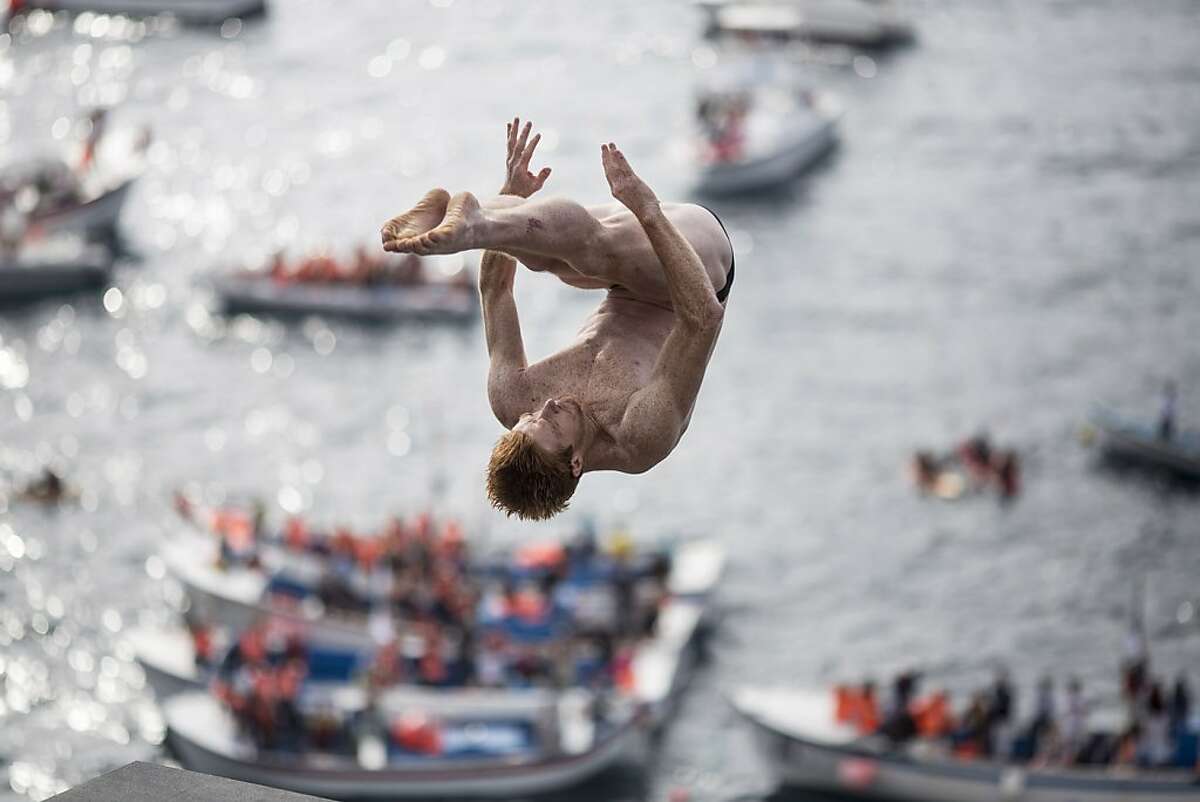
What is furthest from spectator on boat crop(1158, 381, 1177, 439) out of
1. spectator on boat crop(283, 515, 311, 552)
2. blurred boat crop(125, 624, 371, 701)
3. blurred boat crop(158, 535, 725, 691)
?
blurred boat crop(125, 624, 371, 701)

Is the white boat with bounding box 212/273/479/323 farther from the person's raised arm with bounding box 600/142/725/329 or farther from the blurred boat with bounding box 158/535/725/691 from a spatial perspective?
the person's raised arm with bounding box 600/142/725/329

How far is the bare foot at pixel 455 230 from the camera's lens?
9.38m

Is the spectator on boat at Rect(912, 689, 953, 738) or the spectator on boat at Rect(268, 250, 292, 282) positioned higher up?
the spectator on boat at Rect(912, 689, 953, 738)

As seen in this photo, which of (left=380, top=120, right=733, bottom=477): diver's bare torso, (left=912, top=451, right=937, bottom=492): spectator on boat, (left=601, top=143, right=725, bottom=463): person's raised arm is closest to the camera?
(left=380, top=120, right=733, bottom=477): diver's bare torso

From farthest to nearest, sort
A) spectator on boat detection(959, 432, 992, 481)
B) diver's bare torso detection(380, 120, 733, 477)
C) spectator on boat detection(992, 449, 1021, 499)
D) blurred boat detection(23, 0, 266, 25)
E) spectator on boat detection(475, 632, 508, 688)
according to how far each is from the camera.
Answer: blurred boat detection(23, 0, 266, 25)
spectator on boat detection(959, 432, 992, 481)
spectator on boat detection(992, 449, 1021, 499)
spectator on boat detection(475, 632, 508, 688)
diver's bare torso detection(380, 120, 733, 477)

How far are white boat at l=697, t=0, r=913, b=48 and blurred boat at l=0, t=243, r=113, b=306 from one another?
29.3m

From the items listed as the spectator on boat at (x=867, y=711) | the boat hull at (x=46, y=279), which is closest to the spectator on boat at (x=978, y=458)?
the spectator on boat at (x=867, y=711)

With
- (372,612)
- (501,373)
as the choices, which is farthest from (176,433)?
(501,373)

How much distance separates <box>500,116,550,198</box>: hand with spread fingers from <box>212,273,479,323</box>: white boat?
4307 cm

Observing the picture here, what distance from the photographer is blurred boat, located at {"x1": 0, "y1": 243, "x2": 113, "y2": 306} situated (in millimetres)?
55250

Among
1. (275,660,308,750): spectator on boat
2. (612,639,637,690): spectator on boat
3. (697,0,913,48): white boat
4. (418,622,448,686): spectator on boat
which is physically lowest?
(697,0,913,48): white boat

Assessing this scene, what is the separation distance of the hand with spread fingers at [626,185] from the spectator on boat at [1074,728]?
23.1 meters

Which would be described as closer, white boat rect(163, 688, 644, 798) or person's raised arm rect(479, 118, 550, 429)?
person's raised arm rect(479, 118, 550, 429)

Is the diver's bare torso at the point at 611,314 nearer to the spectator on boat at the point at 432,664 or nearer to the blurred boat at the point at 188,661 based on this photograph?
the spectator on boat at the point at 432,664
